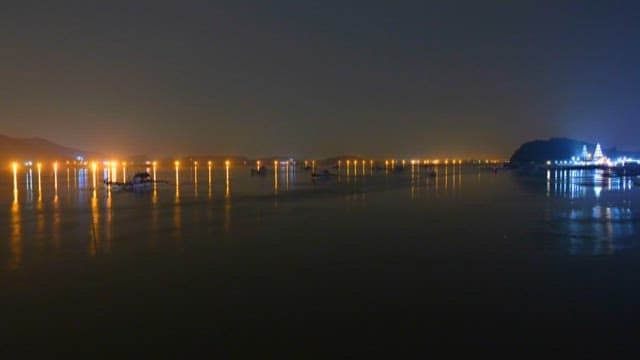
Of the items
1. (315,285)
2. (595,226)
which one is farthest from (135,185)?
(315,285)

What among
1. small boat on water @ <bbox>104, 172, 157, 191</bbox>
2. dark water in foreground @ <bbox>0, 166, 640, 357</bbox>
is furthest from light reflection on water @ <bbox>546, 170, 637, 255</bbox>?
small boat on water @ <bbox>104, 172, 157, 191</bbox>

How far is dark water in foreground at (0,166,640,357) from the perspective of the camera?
8367mm

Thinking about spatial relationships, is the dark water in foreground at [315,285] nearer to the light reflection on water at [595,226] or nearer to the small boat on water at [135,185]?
the light reflection on water at [595,226]

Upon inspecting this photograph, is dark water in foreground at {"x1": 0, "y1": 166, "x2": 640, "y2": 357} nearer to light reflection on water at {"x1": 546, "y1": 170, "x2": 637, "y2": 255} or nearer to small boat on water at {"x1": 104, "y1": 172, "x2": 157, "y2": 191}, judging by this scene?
light reflection on water at {"x1": 546, "y1": 170, "x2": 637, "y2": 255}

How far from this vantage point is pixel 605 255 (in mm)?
14664

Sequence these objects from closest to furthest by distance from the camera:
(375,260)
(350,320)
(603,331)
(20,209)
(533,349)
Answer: (533,349), (603,331), (350,320), (375,260), (20,209)

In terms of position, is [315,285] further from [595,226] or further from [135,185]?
[135,185]

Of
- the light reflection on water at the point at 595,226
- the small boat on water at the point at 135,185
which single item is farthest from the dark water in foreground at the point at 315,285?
the small boat on water at the point at 135,185

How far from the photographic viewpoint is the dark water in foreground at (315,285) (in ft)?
27.5

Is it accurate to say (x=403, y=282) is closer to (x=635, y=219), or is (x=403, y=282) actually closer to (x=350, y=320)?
(x=350, y=320)

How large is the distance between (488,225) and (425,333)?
45.5 ft

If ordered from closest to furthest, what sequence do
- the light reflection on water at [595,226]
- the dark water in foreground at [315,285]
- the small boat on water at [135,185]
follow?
the dark water in foreground at [315,285], the light reflection on water at [595,226], the small boat on water at [135,185]

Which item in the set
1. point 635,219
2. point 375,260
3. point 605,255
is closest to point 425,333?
point 375,260

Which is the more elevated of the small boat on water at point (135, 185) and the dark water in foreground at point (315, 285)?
the small boat on water at point (135, 185)
